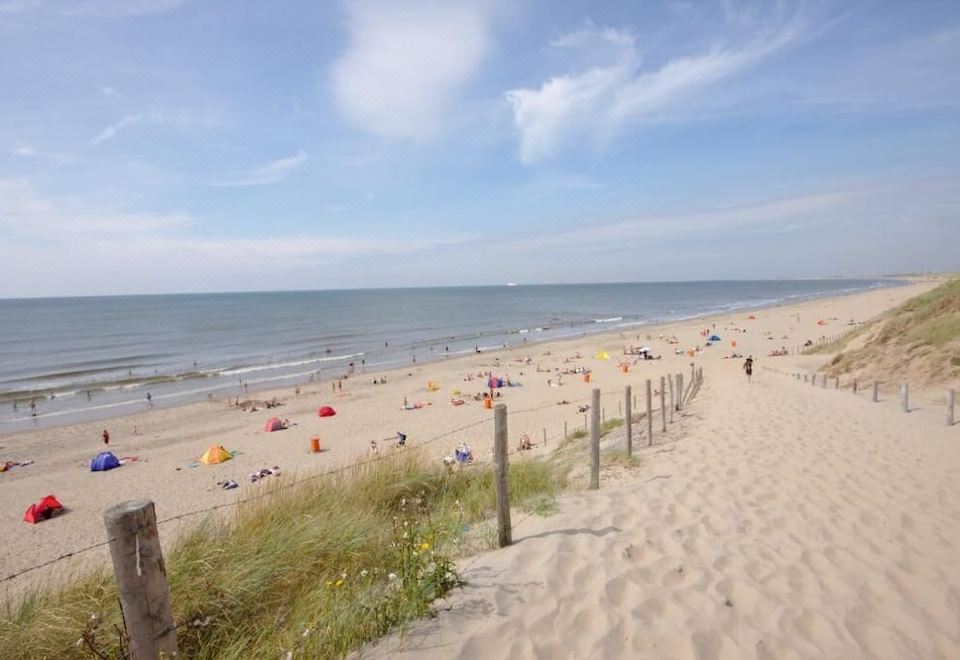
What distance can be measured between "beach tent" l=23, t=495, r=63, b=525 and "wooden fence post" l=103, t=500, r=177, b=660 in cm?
1348

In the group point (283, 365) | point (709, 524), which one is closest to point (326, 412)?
point (283, 365)

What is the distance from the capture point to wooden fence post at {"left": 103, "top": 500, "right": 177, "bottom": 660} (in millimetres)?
2342

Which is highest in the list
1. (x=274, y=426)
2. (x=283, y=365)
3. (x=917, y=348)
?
(x=917, y=348)

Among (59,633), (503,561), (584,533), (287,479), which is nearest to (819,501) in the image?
(584,533)

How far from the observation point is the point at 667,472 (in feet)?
25.3

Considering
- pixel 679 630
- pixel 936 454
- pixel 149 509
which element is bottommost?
pixel 936 454

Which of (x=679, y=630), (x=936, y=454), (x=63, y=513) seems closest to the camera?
(x=679, y=630)

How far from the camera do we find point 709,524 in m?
5.65

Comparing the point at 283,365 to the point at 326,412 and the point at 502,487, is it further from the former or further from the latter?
the point at 502,487

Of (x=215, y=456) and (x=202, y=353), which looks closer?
(x=215, y=456)

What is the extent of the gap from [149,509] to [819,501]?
7583 mm

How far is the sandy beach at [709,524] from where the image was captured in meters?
3.71

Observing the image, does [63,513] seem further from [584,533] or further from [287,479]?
[584,533]

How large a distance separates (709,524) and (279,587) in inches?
184
